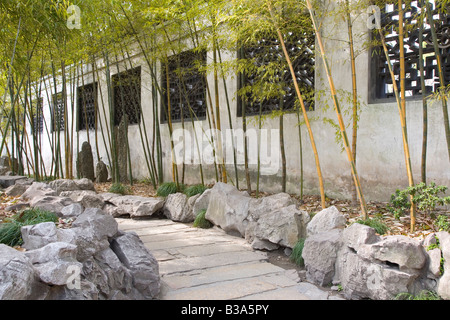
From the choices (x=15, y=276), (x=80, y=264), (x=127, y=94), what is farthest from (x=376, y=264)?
(x=127, y=94)

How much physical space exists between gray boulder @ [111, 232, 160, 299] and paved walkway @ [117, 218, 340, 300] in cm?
10

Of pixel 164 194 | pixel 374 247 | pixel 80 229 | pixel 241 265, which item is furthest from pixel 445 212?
pixel 164 194

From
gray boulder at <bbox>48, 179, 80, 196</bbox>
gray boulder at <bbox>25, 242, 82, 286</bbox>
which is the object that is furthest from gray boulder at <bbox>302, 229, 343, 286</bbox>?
gray boulder at <bbox>48, 179, 80, 196</bbox>

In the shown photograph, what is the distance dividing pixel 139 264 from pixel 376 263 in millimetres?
1510

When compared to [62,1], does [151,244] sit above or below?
below

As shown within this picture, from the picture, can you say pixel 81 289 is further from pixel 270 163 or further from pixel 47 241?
pixel 270 163

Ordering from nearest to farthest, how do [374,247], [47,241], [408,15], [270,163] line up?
[47,241]
[374,247]
[408,15]
[270,163]

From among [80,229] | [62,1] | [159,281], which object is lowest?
[159,281]

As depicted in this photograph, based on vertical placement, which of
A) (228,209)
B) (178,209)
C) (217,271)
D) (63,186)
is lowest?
(217,271)

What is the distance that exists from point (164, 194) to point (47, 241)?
3.35 meters

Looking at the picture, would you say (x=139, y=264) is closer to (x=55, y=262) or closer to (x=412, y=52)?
(x=55, y=262)

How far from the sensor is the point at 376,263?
2.44 m

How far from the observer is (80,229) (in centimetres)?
244

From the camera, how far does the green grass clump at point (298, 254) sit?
121 inches
